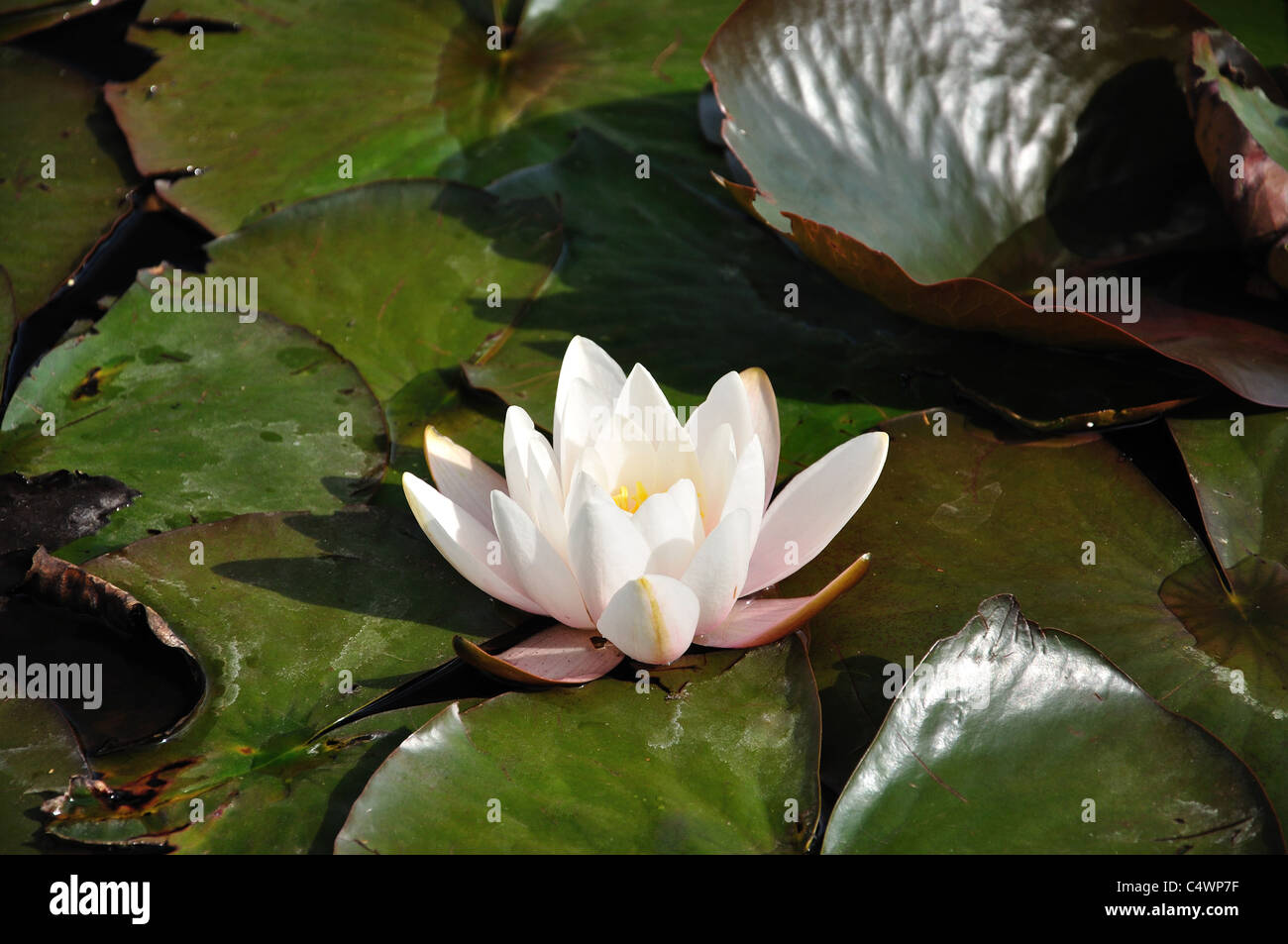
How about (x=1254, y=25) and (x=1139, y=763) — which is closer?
(x=1139, y=763)

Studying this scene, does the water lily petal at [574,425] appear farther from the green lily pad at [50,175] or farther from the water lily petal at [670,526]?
the green lily pad at [50,175]

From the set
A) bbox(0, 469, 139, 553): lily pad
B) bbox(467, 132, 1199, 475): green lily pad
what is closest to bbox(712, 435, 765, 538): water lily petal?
bbox(467, 132, 1199, 475): green lily pad

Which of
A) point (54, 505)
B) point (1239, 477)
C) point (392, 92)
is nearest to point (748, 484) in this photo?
point (1239, 477)

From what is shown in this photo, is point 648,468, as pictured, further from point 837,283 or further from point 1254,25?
point 1254,25

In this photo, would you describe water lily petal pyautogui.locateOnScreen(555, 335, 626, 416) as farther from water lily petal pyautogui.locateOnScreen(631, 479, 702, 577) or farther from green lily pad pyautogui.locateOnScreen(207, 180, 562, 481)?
green lily pad pyautogui.locateOnScreen(207, 180, 562, 481)

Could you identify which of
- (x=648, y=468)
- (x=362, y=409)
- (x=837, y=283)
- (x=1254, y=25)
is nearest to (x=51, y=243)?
(x=362, y=409)

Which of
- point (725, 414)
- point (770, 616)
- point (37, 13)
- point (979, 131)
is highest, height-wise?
point (37, 13)

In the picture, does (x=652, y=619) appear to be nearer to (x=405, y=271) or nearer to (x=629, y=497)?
(x=629, y=497)
